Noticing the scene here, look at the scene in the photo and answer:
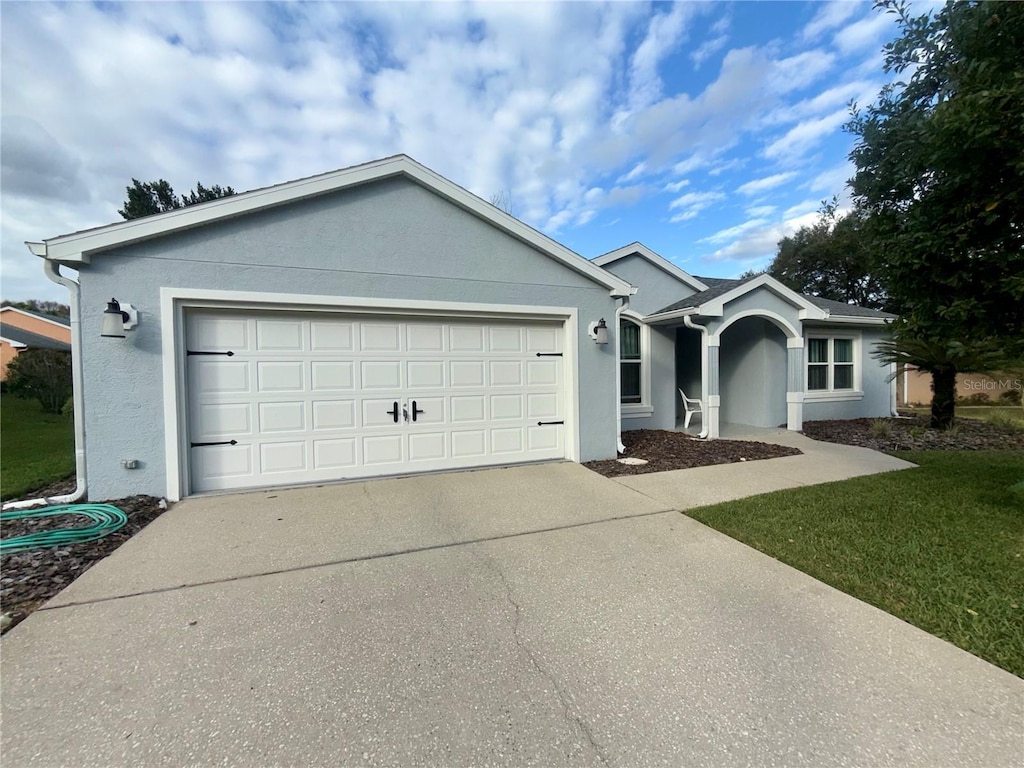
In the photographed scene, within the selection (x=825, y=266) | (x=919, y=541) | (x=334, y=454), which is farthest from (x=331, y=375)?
(x=825, y=266)

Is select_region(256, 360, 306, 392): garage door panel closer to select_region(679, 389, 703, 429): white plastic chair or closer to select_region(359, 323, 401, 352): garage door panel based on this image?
select_region(359, 323, 401, 352): garage door panel

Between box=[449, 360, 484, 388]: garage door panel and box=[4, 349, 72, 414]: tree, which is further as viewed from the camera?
box=[4, 349, 72, 414]: tree

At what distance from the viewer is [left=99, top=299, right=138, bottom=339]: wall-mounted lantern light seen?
468 cm

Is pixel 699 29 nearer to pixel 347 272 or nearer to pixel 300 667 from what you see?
pixel 347 272

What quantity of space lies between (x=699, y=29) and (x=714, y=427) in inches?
298

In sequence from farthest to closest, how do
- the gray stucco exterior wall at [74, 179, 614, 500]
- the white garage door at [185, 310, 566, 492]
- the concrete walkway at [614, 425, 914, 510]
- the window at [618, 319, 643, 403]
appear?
1. the window at [618, 319, 643, 403]
2. the white garage door at [185, 310, 566, 492]
3. the concrete walkway at [614, 425, 914, 510]
4. the gray stucco exterior wall at [74, 179, 614, 500]

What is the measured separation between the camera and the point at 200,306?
5234mm

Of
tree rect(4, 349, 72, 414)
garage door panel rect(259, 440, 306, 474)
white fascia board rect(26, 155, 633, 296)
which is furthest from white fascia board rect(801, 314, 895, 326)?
tree rect(4, 349, 72, 414)

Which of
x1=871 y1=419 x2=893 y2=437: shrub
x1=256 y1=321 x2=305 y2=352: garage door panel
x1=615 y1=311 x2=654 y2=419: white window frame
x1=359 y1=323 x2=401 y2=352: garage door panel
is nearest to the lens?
x1=256 y1=321 x2=305 y2=352: garage door panel

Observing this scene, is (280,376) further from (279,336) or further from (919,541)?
(919,541)

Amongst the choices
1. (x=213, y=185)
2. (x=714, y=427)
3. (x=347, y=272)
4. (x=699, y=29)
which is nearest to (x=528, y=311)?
(x=347, y=272)

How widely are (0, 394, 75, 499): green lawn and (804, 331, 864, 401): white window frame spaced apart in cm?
1446

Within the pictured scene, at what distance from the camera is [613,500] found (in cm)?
512

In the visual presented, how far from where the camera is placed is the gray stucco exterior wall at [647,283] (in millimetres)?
10602
